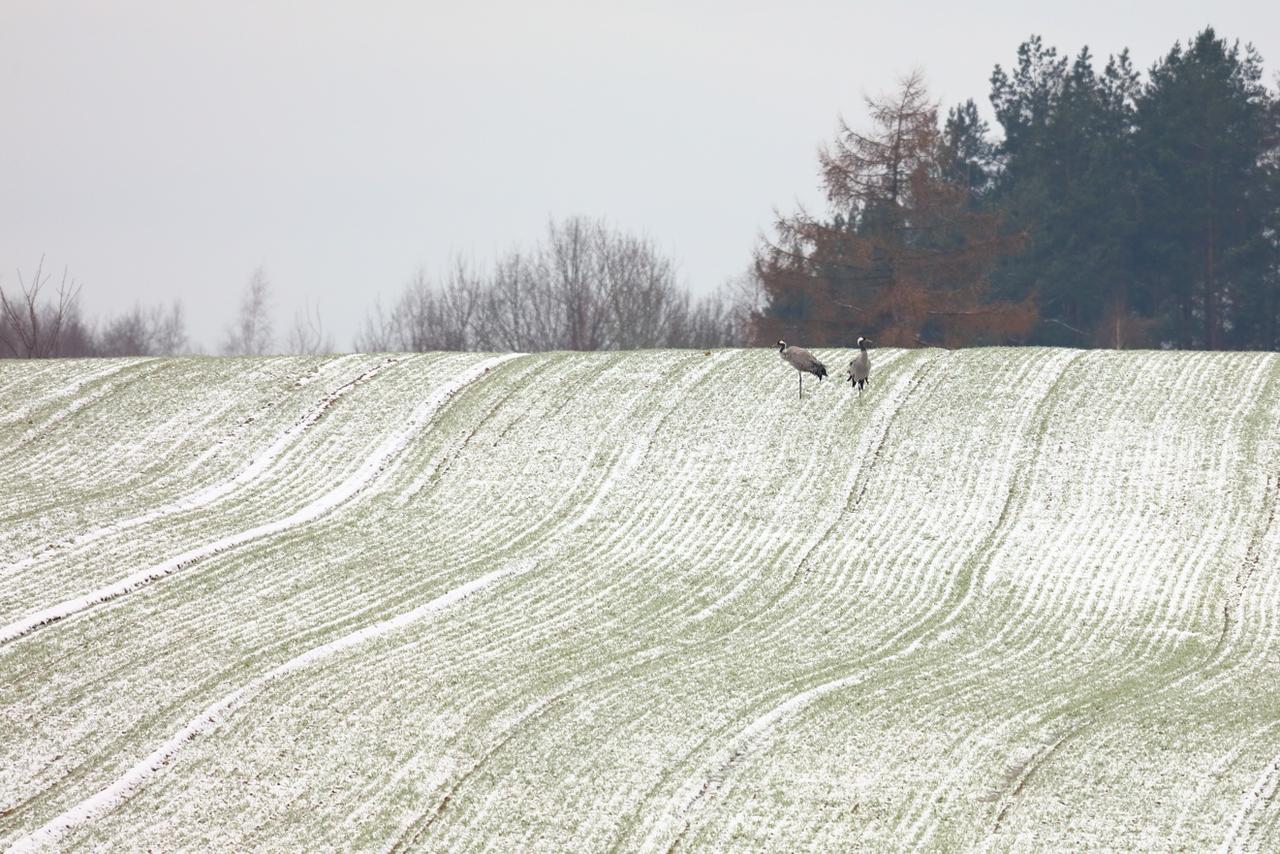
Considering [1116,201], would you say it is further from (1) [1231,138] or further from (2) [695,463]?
(2) [695,463]

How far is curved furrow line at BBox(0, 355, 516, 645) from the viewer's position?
23.8m

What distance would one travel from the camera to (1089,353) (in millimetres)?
41719

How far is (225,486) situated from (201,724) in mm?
13860

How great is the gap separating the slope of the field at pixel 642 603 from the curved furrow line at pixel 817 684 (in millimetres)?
87

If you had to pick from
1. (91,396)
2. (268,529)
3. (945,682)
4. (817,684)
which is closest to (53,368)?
(91,396)

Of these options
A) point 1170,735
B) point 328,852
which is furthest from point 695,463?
point 328,852

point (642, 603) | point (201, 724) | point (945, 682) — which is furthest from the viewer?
point (642, 603)

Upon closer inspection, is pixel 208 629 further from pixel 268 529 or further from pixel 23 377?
pixel 23 377

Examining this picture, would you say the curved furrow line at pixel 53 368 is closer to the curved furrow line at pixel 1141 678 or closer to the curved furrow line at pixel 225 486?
the curved furrow line at pixel 225 486

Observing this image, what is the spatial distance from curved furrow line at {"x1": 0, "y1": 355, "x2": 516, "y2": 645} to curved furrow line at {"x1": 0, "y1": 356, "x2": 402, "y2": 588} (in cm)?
110

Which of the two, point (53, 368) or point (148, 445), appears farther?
point (53, 368)

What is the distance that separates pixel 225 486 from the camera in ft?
109

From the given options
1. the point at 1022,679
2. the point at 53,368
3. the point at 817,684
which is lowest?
the point at 1022,679

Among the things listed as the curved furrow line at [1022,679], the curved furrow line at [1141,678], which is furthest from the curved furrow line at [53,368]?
the curved furrow line at [1141,678]
